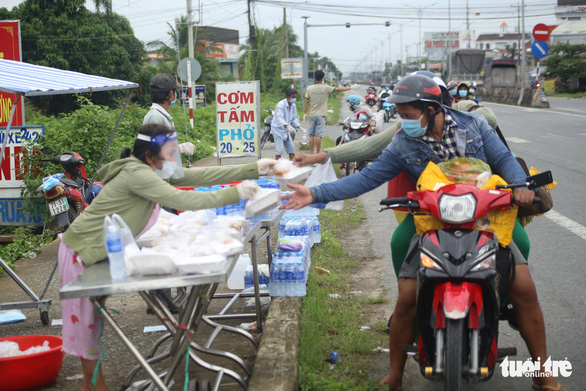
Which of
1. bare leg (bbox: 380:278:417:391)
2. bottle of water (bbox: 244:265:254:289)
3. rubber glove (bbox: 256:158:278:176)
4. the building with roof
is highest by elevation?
the building with roof

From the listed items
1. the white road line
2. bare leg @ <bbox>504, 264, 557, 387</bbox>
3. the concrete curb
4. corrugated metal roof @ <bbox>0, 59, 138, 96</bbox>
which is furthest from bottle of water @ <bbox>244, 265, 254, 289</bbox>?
the white road line

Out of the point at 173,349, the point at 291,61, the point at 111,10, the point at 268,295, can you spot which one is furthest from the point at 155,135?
the point at 111,10

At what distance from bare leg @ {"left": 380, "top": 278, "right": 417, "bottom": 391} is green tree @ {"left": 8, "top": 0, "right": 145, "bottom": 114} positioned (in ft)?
92.5

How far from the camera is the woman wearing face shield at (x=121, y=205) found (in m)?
3.38

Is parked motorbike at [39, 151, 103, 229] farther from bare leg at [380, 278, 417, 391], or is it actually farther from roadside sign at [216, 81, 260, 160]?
bare leg at [380, 278, 417, 391]

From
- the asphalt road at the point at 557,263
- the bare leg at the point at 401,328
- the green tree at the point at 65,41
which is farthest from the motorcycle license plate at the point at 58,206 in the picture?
the green tree at the point at 65,41

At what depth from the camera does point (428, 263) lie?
3.08m

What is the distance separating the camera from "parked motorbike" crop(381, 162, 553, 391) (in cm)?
299

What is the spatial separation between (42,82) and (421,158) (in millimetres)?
3156

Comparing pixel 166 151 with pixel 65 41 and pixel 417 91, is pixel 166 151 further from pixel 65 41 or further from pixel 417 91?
pixel 65 41

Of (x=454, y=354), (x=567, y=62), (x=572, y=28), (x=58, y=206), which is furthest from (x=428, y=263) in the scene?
(x=572, y=28)

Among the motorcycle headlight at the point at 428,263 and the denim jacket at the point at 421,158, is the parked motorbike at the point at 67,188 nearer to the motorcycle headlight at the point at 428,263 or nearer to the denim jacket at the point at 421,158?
the denim jacket at the point at 421,158

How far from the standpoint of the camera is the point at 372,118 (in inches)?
553

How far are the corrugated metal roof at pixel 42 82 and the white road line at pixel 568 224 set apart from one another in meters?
5.43
